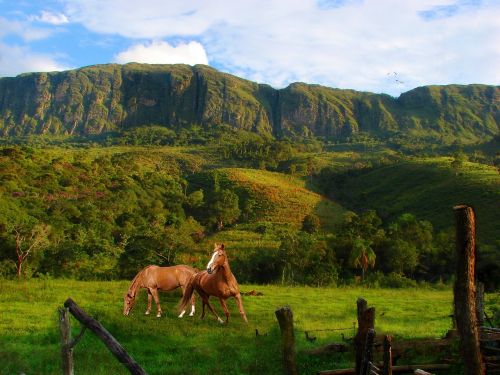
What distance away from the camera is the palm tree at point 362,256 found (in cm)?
4372

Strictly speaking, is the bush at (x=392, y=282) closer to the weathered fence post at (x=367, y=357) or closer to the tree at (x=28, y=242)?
the tree at (x=28, y=242)

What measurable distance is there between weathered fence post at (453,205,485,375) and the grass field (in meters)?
4.54

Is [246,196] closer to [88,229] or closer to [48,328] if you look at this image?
[88,229]

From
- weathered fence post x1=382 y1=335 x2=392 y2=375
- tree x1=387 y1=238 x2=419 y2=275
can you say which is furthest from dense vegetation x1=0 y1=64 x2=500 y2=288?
weathered fence post x1=382 y1=335 x2=392 y2=375

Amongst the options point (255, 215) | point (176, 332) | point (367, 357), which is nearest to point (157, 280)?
point (176, 332)

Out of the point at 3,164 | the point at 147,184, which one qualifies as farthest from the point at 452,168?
the point at 3,164

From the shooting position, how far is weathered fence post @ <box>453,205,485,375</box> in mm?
7051

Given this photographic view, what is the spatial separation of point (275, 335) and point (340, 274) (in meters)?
31.8

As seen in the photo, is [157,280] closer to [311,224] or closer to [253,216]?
[311,224]

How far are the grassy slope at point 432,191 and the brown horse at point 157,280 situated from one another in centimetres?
4687

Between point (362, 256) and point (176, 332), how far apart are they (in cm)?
3213

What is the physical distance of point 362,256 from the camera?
43938mm

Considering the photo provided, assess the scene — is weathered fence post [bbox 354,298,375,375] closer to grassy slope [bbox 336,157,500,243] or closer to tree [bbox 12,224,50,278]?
tree [bbox 12,224,50,278]

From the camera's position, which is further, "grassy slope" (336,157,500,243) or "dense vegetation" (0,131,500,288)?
"grassy slope" (336,157,500,243)
